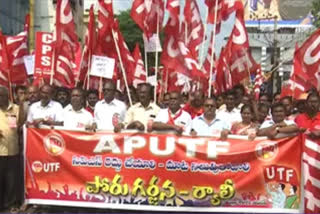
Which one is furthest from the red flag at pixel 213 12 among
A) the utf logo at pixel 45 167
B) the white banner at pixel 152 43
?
the utf logo at pixel 45 167

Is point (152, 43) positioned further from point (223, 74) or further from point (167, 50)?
point (223, 74)

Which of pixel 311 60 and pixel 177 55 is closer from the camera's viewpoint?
pixel 311 60

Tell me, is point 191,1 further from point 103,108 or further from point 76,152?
point 76,152

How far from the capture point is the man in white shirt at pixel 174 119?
6.93 m

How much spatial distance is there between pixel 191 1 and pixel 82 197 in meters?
5.48

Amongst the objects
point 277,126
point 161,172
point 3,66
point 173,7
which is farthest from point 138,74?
point 277,126

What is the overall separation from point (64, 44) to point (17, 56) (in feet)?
2.60

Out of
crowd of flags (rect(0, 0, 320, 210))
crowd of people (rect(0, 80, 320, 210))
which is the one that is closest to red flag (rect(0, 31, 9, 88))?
crowd of flags (rect(0, 0, 320, 210))

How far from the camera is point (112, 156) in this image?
6965 mm

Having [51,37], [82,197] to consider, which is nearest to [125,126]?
[82,197]

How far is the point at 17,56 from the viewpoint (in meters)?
9.72

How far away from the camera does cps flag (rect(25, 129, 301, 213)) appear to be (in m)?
6.77

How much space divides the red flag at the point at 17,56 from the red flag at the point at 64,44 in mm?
534

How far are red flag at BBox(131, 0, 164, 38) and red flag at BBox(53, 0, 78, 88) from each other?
108 centimetres
